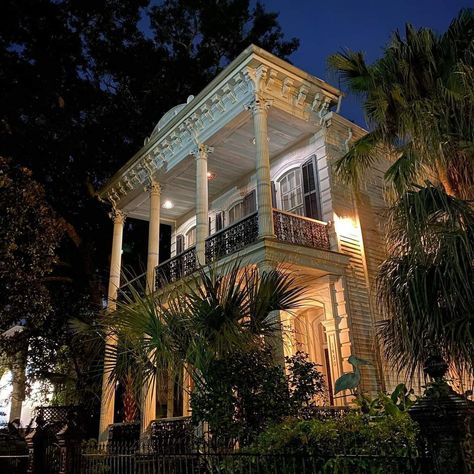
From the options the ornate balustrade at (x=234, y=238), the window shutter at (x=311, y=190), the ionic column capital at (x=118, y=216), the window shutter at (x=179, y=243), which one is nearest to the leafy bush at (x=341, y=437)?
the ornate balustrade at (x=234, y=238)

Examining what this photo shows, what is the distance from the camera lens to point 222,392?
21.3 ft

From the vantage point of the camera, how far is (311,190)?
12414 mm

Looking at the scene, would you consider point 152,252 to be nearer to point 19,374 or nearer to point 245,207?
point 245,207

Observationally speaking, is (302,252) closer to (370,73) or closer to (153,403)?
(370,73)

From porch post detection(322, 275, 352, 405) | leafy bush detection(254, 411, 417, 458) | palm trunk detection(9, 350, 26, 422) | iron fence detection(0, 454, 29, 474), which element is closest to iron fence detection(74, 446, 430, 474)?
leafy bush detection(254, 411, 417, 458)

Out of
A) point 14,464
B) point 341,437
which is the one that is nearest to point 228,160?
point 14,464

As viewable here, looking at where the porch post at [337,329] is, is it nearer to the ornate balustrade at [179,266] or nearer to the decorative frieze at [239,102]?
the ornate balustrade at [179,266]

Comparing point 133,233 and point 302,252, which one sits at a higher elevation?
point 133,233

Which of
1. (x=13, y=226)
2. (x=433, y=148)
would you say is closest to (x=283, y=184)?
(x=433, y=148)

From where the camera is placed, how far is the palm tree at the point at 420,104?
7.37 m

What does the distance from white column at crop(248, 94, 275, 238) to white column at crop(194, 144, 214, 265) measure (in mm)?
2003

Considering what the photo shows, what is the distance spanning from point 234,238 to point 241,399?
5088 mm

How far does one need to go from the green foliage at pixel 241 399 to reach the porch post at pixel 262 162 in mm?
3600

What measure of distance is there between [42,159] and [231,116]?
9.59 meters
